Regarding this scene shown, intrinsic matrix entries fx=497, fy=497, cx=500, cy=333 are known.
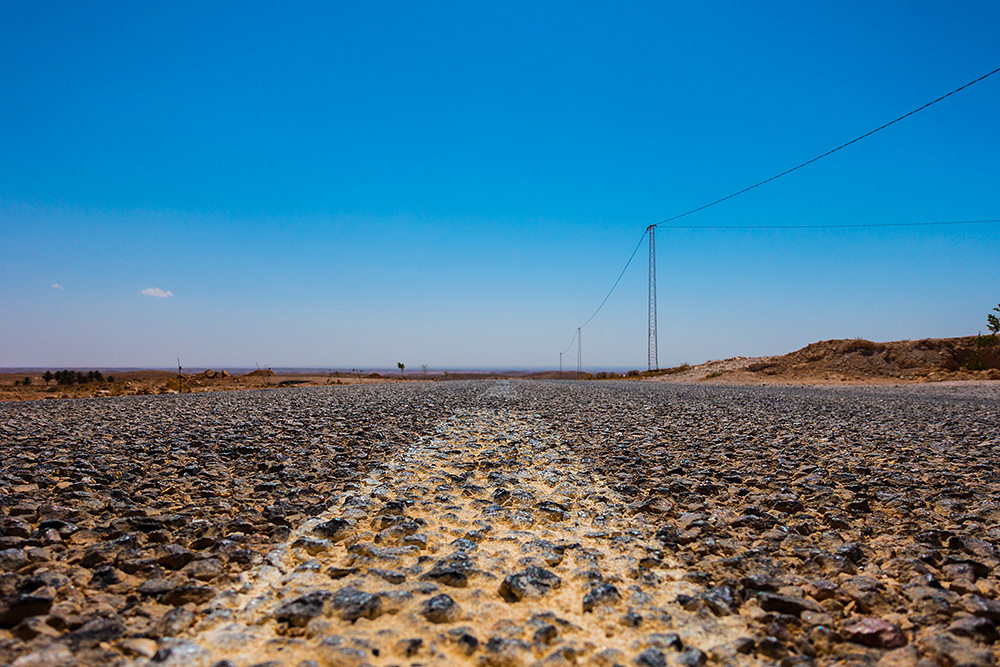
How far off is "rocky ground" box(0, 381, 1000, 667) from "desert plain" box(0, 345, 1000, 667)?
0.05 ft

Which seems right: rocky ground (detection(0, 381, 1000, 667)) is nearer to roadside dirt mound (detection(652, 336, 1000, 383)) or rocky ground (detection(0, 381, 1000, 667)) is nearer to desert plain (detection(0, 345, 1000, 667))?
desert plain (detection(0, 345, 1000, 667))

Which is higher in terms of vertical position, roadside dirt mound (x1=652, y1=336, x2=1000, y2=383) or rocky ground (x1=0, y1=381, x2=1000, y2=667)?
roadside dirt mound (x1=652, y1=336, x2=1000, y2=383)

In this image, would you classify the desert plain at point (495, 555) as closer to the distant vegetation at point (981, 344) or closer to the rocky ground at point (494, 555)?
the rocky ground at point (494, 555)

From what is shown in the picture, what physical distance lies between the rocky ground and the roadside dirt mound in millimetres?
32766

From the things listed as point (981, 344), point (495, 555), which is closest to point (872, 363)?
point (981, 344)

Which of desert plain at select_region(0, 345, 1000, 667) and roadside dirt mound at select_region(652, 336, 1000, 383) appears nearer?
desert plain at select_region(0, 345, 1000, 667)

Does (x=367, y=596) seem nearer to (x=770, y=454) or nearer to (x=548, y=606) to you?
(x=548, y=606)

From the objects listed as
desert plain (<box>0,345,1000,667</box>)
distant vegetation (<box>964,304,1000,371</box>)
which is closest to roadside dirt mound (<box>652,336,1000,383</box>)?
distant vegetation (<box>964,304,1000,371</box>)

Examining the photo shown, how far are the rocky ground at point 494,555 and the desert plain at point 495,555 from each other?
2cm

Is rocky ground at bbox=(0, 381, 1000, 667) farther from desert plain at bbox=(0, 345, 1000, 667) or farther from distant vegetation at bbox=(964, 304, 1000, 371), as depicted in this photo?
distant vegetation at bbox=(964, 304, 1000, 371)

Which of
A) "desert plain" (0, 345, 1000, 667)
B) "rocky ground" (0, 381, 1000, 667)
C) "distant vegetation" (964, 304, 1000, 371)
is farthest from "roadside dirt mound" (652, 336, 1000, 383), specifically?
"desert plain" (0, 345, 1000, 667)

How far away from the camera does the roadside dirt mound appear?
32781 mm

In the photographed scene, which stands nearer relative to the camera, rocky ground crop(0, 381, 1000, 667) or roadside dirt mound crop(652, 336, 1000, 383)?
rocky ground crop(0, 381, 1000, 667)

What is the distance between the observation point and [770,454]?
5.73 metres
